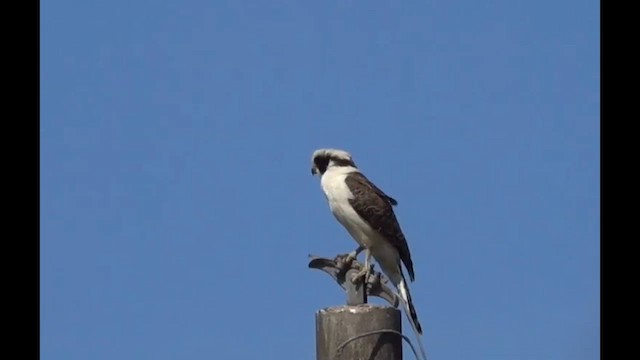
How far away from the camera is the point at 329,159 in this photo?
10.0m

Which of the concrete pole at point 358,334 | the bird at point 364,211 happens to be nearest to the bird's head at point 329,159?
the bird at point 364,211

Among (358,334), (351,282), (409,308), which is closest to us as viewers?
(358,334)

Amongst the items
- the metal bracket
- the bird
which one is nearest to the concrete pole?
the metal bracket

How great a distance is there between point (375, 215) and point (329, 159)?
1.91 ft

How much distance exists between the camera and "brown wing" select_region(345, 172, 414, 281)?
1016 cm

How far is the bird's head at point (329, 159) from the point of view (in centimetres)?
995

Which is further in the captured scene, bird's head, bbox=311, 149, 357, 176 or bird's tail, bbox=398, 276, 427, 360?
bird's head, bbox=311, 149, 357, 176

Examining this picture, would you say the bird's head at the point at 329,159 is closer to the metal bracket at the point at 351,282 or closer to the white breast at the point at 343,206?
the white breast at the point at 343,206

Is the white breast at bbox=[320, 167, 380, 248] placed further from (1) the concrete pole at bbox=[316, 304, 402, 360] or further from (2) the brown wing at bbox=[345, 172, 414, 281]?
(1) the concrete pole at bbox=[316, 304, 402, 360]

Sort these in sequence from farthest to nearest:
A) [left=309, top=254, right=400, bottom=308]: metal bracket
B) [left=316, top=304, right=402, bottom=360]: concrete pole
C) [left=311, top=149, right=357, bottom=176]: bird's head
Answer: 1. [left=311, top=149, right=357, bottom=176]: bird's head
2. [left=309, top=254, right=400, bottom=308]: metal bracket
3. [left=316, top=304, right=402, bottom=360]: concrete pole

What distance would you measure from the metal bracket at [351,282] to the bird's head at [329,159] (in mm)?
2192

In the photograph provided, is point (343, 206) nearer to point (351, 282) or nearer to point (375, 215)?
point (375, 215)

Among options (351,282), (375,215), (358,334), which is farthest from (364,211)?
(358,334)

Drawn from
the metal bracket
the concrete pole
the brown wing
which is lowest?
the concrete pole
